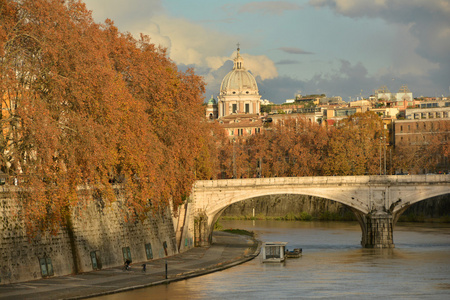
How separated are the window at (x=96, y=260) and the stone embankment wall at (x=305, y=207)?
58167mm

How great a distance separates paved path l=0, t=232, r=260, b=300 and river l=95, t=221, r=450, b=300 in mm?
770

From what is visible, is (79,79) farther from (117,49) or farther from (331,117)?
(331,117)

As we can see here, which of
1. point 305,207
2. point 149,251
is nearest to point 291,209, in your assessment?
point 305,207

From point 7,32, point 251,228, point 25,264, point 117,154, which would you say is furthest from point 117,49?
point 251,228

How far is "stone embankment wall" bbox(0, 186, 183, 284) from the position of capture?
143ft

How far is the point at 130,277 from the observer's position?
4769cm

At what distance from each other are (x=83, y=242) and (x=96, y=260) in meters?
1.71

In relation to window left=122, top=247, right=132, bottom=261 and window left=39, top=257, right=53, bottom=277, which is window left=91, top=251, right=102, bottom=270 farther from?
window left=39, top=257, right=53, bottom=277

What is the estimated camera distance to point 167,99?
2352 inches

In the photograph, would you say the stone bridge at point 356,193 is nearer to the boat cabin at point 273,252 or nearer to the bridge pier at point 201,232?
the bridge pier at point 201,232

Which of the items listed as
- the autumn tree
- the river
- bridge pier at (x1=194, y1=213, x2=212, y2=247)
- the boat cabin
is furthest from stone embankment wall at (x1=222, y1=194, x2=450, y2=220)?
the autumn tree

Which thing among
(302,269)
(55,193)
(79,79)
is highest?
(79,79)

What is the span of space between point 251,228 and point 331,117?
61.5 meters

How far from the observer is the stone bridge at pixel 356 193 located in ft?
229
